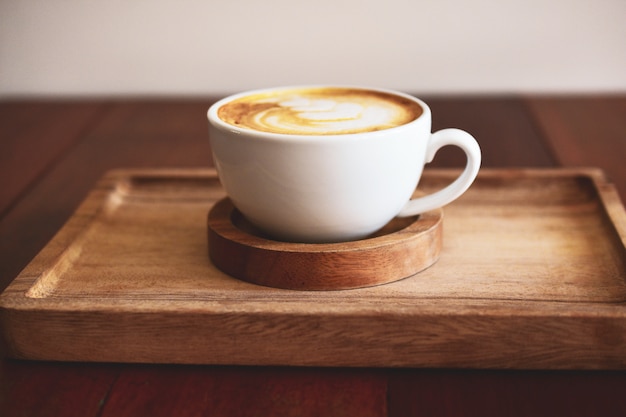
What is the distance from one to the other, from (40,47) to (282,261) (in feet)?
3.33

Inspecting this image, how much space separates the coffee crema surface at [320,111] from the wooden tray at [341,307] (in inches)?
4.6

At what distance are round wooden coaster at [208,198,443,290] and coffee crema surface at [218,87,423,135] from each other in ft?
0.27

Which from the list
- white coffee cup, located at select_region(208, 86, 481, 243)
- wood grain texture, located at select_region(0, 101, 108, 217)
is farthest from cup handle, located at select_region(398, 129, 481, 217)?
wood grain texture, located at select_region(0, 101, 108, 217)

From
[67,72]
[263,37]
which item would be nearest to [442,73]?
[263,37]

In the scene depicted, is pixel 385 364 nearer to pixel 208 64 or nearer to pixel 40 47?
pixel 208 64

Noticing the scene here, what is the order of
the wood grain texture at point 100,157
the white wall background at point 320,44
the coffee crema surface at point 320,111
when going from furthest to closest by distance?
1. the white wall background at point 320,44
2. the wood grain texture at point 100,157
3. the coffee crema surface at point 320,111

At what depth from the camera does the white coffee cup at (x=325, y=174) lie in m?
0.49

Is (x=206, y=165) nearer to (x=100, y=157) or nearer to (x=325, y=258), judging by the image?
(x=100, y=157)

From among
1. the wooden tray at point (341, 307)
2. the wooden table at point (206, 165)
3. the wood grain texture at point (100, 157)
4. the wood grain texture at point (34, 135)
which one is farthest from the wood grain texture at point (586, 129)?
the wood grain texture at point (34, 135)

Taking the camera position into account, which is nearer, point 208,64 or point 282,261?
point 282,261

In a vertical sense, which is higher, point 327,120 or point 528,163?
point 327,120

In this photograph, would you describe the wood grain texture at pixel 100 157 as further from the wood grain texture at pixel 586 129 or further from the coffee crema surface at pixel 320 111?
the wood grain texture at pixel 586 129

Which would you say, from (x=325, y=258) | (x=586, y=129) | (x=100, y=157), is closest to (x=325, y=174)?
(x=325, y=258)

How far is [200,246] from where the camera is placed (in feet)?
1.98
